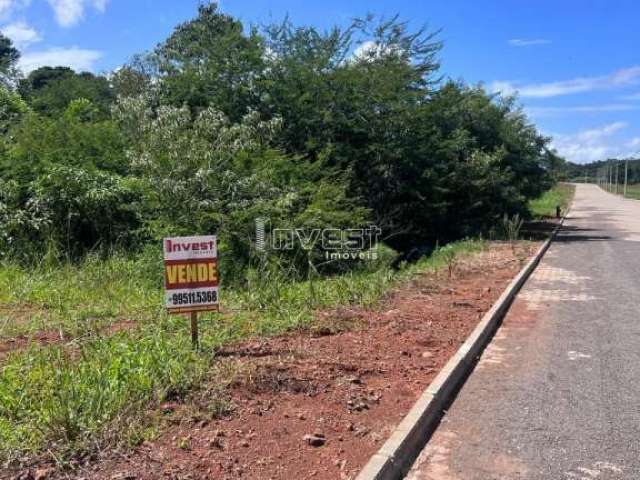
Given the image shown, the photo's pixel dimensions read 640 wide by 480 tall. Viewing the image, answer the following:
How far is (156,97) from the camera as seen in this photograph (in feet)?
53.9

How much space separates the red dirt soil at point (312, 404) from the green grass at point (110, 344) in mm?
272

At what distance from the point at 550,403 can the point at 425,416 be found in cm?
127

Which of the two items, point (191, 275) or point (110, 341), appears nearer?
point (191, 275)

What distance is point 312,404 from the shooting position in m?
4.58

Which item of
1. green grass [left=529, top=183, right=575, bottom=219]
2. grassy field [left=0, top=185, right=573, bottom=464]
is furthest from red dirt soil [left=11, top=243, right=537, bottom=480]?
green grass [left=529, top=183, right=575, bottom=219]

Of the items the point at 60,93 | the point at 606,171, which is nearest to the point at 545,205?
the point at 60,93

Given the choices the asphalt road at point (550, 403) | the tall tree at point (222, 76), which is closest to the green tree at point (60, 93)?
the tall tree at point (222, 76)

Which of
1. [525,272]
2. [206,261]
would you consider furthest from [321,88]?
[206,261]

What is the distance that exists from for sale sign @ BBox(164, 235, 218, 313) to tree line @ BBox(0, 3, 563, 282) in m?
3.59

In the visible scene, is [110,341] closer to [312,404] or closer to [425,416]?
[312,404]

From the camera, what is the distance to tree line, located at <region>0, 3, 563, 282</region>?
11.6 metres

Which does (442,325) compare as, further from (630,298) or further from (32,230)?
(32,230)

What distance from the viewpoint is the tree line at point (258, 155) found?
1164 cm

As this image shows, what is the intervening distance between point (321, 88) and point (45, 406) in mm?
13788
